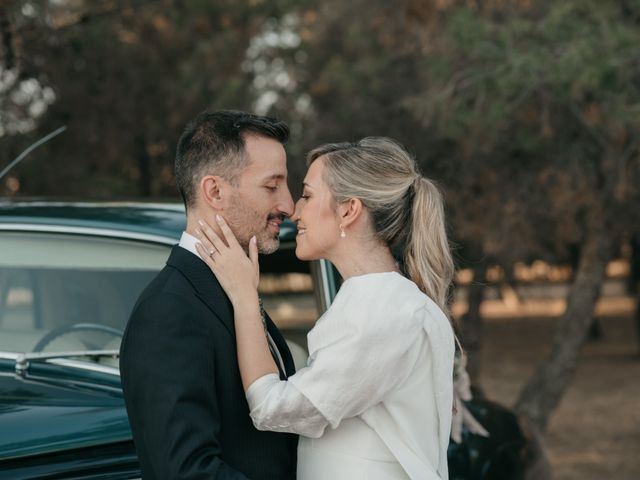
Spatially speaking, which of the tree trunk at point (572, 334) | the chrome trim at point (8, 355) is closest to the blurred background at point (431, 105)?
the tree trunk at point (572, 334)

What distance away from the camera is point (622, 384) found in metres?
14.6

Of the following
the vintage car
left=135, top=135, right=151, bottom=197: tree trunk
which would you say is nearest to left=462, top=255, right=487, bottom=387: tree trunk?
left=135, top=135, right=151, bottom=197: tree trunk

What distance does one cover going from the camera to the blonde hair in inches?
89.1

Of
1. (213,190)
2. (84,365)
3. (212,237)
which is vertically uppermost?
(213,190)

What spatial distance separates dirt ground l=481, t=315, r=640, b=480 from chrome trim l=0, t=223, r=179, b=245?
6.24 metres

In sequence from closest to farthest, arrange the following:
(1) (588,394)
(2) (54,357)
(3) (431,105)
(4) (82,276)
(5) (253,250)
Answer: (5) (253,250)
(2) (54,357)
(4) (82,276)
(3) (431,105)
(1) (588,394)

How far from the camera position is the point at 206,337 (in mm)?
2006

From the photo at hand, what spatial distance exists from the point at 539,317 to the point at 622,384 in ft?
46.8

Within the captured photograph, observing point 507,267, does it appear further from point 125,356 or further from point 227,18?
point 125,356

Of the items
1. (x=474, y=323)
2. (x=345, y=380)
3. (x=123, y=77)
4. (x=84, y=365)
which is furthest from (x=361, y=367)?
(x=474, y=323)

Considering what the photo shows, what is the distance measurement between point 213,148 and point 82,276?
121cm

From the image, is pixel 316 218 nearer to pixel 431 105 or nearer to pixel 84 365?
pixel 84 365

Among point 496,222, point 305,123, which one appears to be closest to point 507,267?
point 496,222

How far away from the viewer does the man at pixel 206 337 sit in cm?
188
